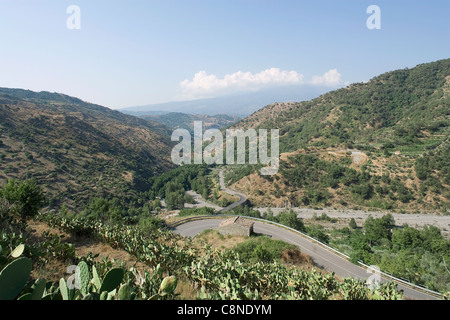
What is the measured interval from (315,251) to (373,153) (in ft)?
165

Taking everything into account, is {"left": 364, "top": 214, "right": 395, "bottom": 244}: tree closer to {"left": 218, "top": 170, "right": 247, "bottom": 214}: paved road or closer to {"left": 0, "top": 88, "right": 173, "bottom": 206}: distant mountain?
{"left": 218, "top": 170, "right": 247, "bottom": 214}: paved road

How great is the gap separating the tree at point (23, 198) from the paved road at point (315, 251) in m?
14.8

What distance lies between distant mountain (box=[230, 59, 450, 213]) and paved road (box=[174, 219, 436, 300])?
28839 mm

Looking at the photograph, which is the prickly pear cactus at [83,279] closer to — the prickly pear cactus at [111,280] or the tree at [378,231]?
the prickly pear cactus at [111,280]

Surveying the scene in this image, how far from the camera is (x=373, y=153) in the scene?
2274 inches

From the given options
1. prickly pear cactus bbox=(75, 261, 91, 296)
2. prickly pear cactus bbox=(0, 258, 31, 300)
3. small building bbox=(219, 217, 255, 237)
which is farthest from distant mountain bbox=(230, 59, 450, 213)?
prickly pear cactus bbox=(0, 258, 31, 300)

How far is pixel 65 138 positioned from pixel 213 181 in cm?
4710

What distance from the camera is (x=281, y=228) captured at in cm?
2573

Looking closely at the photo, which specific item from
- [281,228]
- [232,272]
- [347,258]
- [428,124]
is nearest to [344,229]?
[281,228]

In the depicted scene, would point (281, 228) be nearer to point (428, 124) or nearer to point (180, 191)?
point (180, 191)

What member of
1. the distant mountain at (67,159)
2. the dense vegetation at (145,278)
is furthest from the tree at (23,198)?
the distant mountain at (67,159)

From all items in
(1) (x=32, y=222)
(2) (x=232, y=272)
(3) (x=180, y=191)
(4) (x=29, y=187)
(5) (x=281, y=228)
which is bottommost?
(3) (x=180, y=191)

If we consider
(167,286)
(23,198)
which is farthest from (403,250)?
(23,198)

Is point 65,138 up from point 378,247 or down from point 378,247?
up
